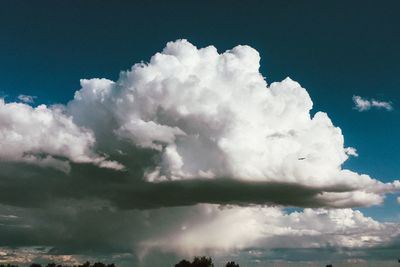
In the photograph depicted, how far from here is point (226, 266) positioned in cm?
19162

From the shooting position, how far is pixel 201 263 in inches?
7520

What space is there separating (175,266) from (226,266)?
21.1 m

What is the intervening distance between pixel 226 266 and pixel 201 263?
1045 centimetres

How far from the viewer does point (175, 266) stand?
191 m

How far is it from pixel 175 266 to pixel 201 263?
10.8 m
